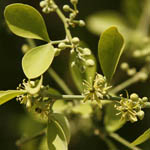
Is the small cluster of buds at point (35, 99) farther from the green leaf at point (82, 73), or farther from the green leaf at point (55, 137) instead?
the green leaf at point (82, 73)

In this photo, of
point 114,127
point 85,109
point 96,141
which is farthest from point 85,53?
point 96,141

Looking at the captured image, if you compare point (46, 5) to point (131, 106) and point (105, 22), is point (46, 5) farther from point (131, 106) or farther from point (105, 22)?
point (105, 22)

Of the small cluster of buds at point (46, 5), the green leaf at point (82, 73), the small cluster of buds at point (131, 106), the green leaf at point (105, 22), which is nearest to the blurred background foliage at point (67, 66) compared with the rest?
the green leaf at point (105, 22)

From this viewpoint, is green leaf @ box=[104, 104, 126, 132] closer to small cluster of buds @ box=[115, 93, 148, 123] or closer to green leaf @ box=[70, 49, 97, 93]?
green leaf @ box=[70, 49, 97, 93]

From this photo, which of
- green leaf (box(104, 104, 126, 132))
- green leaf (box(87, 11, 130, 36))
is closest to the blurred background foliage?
green leaf (box(87, 11, 130, 36))

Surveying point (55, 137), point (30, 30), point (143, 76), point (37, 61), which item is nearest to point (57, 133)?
point (55, 137)
